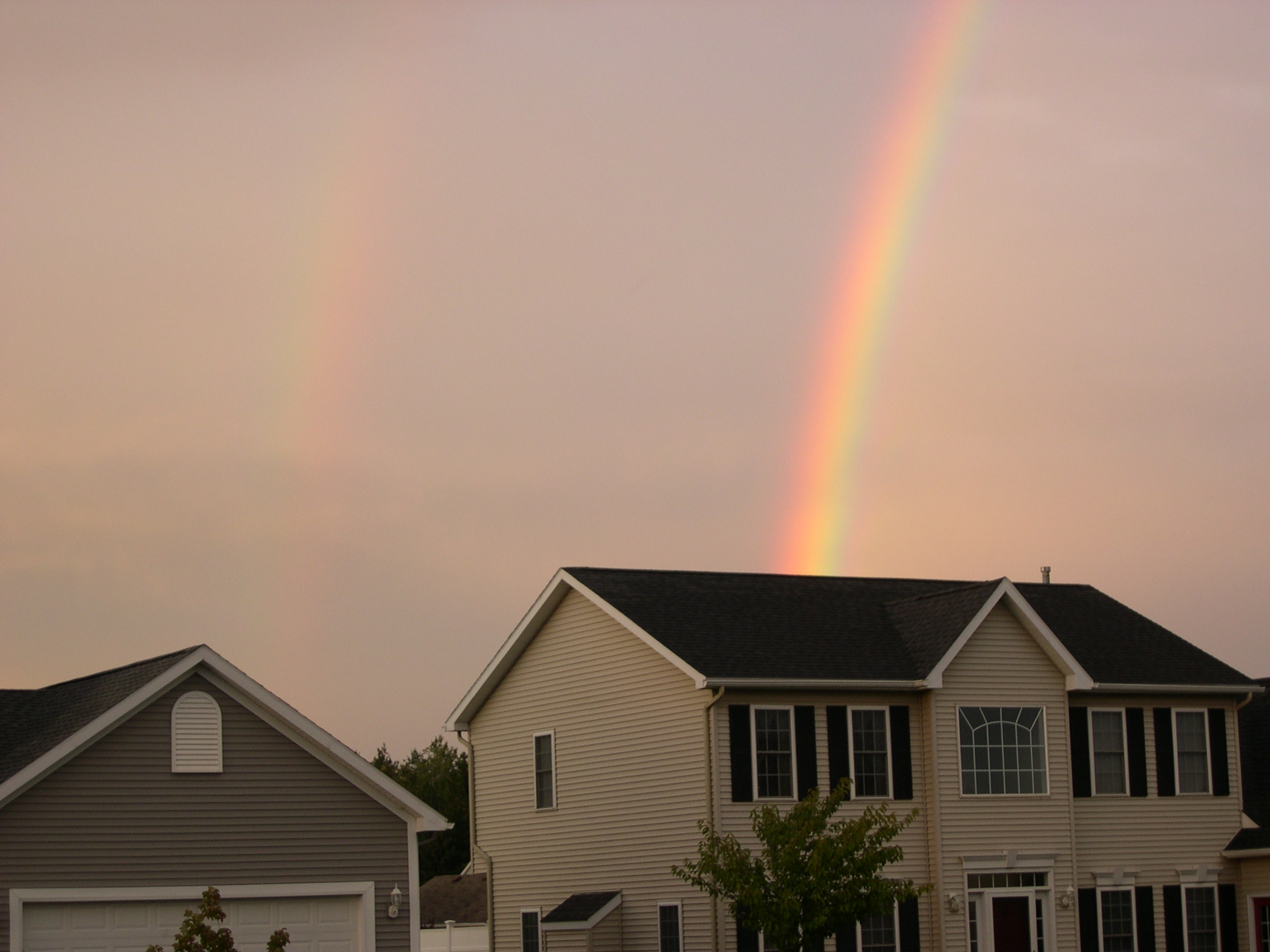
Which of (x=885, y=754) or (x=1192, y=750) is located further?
(x=1192, y=750)

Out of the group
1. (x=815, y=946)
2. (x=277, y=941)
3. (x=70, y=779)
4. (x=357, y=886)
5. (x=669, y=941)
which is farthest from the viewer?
(x=669, y=941)

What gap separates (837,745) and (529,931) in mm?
8129

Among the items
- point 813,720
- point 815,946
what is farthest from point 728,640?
point 815,946

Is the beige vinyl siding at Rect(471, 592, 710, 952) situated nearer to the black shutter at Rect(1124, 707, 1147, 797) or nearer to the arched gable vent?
the black shutter at Rect(1124, 707, 1147, 797)

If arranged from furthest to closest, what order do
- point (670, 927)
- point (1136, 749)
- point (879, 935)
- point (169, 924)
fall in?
point (1136, 749)
point (670, 927)
point (879, 935)
point (169, 924)

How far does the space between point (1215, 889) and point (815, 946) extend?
11.6m

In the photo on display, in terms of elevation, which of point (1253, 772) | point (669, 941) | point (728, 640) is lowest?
point (669, 941)

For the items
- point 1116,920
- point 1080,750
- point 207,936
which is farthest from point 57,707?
point 1116,920

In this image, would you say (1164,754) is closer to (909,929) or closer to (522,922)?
(909,929)

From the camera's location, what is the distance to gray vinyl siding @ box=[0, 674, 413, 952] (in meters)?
21.0

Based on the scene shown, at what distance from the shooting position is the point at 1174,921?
105ft

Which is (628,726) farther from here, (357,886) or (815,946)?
(357,886)

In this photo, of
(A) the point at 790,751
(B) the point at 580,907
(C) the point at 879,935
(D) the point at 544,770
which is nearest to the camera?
(C) the point at 879,935

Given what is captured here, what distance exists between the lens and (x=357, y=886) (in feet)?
74.9
